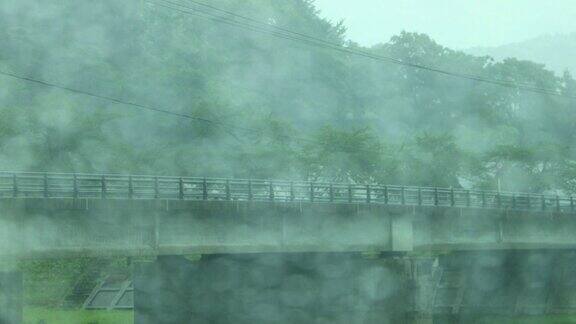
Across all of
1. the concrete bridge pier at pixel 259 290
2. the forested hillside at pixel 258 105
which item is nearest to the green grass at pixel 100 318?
the concrete bridge pier at pixel 259 290

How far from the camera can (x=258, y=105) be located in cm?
6594

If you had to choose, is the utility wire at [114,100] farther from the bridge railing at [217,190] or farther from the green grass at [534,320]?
the green grass at [534,320]

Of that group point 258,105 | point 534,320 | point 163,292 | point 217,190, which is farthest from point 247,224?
point 258,105

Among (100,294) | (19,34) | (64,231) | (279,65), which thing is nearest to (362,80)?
(279,65)

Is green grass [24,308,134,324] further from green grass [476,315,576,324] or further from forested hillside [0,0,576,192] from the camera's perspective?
green grass [476,315,576,324]

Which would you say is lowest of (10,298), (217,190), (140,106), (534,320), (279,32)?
(534,320)

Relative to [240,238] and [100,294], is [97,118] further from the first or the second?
[240,238]

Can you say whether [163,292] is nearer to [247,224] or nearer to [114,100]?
[247,224]

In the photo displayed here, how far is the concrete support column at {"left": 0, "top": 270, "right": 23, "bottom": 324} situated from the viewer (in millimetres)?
24797

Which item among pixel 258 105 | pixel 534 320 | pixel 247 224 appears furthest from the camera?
pixel 258 105

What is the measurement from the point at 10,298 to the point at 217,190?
963 centimetres

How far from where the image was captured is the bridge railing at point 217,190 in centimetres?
2673

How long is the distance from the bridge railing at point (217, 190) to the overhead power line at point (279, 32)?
30.9m

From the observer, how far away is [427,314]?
35.1 meters
